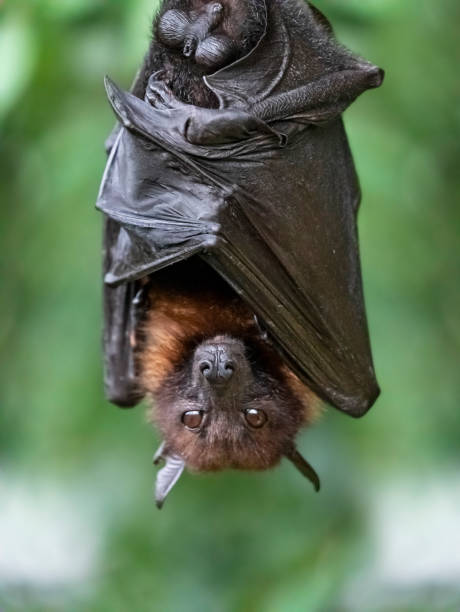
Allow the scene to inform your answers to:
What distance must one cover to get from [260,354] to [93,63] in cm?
164

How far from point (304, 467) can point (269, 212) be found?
95 centimetres

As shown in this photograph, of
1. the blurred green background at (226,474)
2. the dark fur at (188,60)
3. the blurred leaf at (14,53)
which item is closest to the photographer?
the dark fur at (188,60)

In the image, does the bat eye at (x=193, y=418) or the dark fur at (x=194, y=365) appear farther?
the bat eye at (x=193, y=418)

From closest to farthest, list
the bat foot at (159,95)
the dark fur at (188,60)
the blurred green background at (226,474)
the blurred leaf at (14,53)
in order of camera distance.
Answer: the bat foot at (159,95)
the dark fur at (188,60)
the blurred leaf at (14,53)
the blurred green background at (226,474)

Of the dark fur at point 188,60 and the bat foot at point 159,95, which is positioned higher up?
the dark fur at point 188,60

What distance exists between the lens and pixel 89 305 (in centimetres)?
511

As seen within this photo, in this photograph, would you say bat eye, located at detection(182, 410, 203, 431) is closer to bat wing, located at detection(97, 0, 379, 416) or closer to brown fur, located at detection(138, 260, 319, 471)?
brown fur, located at detection(138, 260, 319, 471)

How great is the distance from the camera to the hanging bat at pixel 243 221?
3.39 m

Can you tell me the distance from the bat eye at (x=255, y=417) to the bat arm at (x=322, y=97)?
3.28 ft

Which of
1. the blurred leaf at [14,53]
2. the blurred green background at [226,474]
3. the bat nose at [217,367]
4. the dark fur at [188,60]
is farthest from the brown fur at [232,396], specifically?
the blurred green background at [226,474]

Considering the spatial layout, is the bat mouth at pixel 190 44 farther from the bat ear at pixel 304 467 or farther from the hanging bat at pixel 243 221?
the bat ear at pixel 304 467

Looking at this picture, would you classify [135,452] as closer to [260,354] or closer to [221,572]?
[221,572]

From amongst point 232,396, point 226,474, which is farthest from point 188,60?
point 226,474

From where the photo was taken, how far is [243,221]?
342 cm
